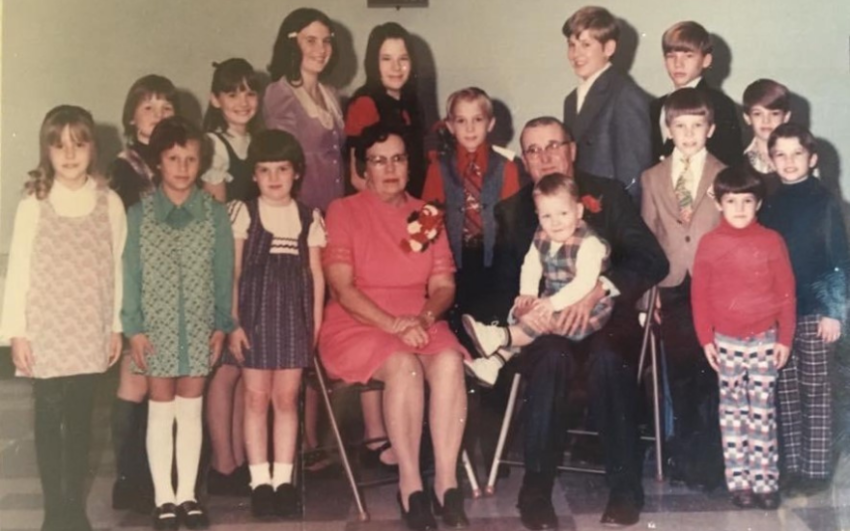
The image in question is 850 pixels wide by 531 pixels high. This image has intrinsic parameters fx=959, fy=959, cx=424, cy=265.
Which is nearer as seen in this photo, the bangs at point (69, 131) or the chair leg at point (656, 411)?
the bangs at point (69, 131)

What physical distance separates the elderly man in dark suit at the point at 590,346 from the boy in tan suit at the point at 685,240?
76 millimetres

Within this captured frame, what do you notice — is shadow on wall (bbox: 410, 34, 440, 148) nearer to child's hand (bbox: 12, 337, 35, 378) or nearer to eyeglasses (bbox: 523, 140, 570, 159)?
eyeglasses (bbox: 523, 140, 570, 159)

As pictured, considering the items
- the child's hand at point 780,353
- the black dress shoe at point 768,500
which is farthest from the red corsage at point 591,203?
the black dress shoe at point 768,500

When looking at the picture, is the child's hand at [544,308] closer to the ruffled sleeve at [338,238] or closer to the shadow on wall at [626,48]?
the ruffled sleeve at [338,238]

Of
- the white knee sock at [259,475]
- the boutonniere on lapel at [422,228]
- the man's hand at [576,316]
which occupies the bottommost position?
the white knee sock at [259,475]

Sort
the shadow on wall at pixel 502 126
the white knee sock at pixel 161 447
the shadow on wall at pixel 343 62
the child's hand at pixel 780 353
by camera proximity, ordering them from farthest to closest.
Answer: the shadow on wall at pixel 502 126 < the shadow on wall at pixel 343 62 < the child's hand at pixel 780 353 < the white knee sock at pixel 161 447

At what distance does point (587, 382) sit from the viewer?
3043 millimetres

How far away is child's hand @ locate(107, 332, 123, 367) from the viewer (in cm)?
299

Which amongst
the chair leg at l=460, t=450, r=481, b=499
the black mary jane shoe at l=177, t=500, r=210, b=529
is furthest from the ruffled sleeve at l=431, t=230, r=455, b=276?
the black mary jane shoe at l=177, t=500, r=210, b=529

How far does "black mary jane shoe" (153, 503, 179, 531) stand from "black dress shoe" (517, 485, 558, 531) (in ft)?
3.55

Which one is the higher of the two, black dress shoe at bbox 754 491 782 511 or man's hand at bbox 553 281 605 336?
man's hand at bbox 553 281 605 336

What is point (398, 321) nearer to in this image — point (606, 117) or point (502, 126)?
point (502, 126)

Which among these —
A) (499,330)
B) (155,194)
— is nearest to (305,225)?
(155,194)

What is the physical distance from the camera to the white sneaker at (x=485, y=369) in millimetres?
3184
